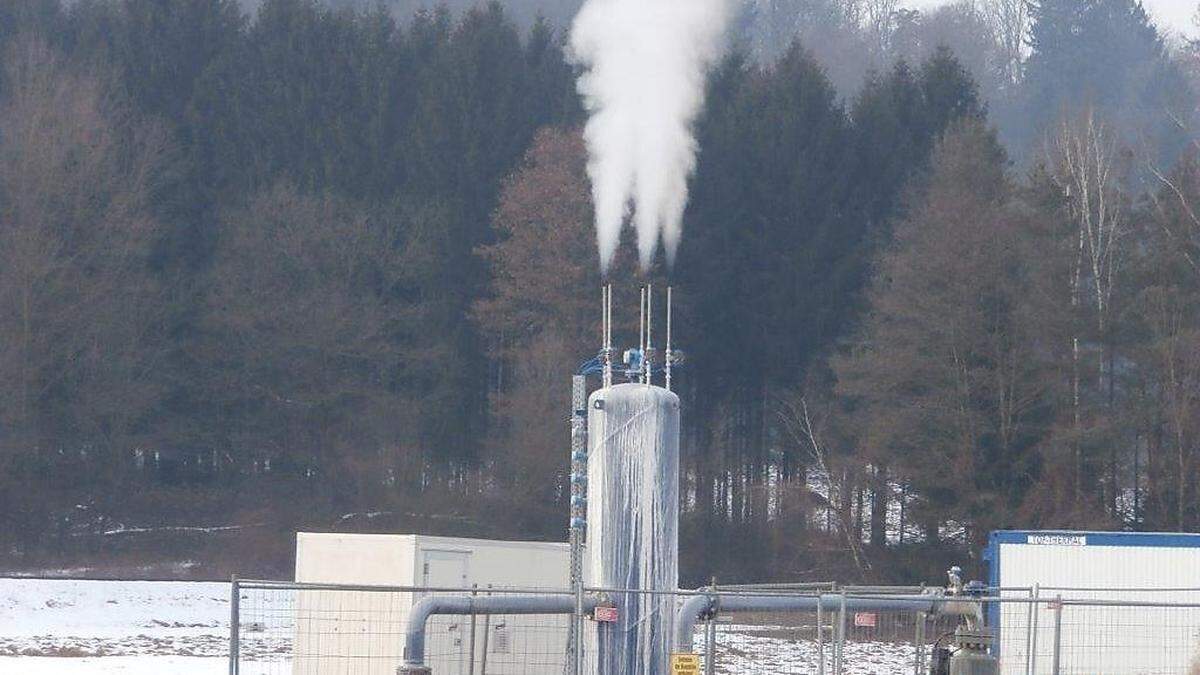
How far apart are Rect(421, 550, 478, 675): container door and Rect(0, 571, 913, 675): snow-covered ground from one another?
5.31ft

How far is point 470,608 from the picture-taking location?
578 inches

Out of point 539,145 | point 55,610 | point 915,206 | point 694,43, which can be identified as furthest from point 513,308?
point 694,43

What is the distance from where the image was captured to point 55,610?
35.0 metres

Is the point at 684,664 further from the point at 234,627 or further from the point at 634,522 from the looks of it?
the point at 234,627

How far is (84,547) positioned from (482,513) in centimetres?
1049

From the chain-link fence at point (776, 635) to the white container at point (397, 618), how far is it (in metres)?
0.02

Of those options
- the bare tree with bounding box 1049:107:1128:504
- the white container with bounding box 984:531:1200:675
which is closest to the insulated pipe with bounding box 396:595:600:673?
the white container with bounding box 984:531:1200:675

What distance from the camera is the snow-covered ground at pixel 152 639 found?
2342cm

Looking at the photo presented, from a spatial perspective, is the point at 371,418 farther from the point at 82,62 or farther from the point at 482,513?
the point at 82,62

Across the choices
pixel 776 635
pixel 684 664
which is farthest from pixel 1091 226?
pixel 684 664

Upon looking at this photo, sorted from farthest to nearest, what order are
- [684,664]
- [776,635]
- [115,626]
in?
[115,626]
[776,635]
[684,664]

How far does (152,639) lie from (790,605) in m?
18.6

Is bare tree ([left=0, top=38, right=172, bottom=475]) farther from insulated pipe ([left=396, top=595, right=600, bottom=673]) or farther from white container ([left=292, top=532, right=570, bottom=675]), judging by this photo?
insulated pipe ([left=396, top=595, right=600, bottom=673])

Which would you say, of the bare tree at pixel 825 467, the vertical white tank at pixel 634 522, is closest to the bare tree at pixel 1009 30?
the bare tree at pixel 825 467
